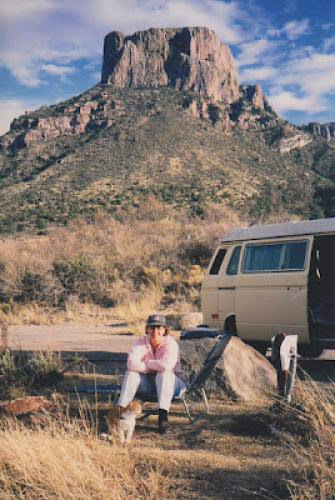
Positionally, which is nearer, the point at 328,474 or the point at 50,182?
the point at 328,474

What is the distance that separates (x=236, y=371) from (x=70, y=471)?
3.65 m

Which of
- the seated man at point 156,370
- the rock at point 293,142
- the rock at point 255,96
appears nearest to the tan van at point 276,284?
the seated man at point 156,370

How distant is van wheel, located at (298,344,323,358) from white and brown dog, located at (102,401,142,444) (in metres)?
4.38

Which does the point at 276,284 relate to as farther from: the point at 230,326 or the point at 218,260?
the point at 218,260

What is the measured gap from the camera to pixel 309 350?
1017 centimetres

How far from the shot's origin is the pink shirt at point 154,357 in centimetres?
636

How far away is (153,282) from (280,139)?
56.1 m

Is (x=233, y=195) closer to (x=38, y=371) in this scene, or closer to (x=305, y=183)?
(x=305, y=183)

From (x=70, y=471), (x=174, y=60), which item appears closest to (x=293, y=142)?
(x=174, y=60)

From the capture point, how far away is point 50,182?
57375 mm

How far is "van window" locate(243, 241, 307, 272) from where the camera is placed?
31.1 ft

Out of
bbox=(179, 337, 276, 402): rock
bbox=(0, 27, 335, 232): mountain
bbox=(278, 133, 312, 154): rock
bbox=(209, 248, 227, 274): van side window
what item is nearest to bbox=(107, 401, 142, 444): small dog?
bbox=(179, 337, 276, 402): rock

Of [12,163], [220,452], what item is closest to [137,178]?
[12,163]

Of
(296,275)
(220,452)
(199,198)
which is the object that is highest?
(199,198)
